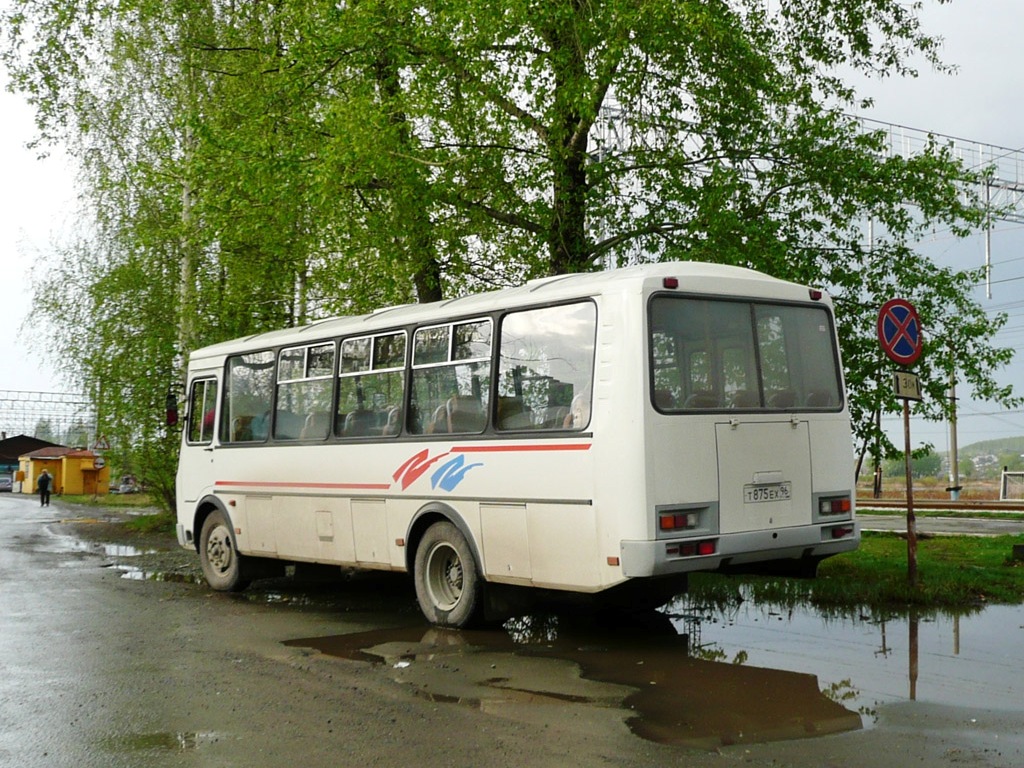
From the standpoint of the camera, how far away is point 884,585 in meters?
12.0

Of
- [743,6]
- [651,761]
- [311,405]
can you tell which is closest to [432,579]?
[311,405]

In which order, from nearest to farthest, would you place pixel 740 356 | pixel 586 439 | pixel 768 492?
1. pixel 586 439
2. pixel 768 492
3. pixel 740 356

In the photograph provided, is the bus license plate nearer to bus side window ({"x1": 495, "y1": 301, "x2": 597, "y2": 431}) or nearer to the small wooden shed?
bus side window ({"x1": 495, "y1": 301, "x2": 597, "y2": 431})

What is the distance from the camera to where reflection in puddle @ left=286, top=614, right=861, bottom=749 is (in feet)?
23.3

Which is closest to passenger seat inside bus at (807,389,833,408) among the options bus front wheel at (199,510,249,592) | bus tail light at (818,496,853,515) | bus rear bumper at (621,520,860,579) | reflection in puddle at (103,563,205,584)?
bus tail light at (818,496,853,515)

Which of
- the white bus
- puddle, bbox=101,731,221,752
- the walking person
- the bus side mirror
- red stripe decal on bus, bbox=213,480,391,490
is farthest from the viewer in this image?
the walking person

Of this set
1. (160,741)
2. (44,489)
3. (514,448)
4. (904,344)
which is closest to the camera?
(160,741)

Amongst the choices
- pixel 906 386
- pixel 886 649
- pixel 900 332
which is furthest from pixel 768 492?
pixel 900 332

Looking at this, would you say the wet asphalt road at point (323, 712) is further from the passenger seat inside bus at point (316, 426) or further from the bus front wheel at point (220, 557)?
the bus front wheel at point (220, 557)

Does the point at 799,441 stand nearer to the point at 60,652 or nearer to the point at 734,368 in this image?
the point at 734,368

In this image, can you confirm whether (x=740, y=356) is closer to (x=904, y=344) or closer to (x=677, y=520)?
(x=677, y=520)

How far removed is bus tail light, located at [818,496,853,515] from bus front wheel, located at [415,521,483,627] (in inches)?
120

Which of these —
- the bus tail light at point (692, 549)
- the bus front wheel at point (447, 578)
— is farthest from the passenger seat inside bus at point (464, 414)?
the bus tail light at point (692, 549)

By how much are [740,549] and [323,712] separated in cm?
371
